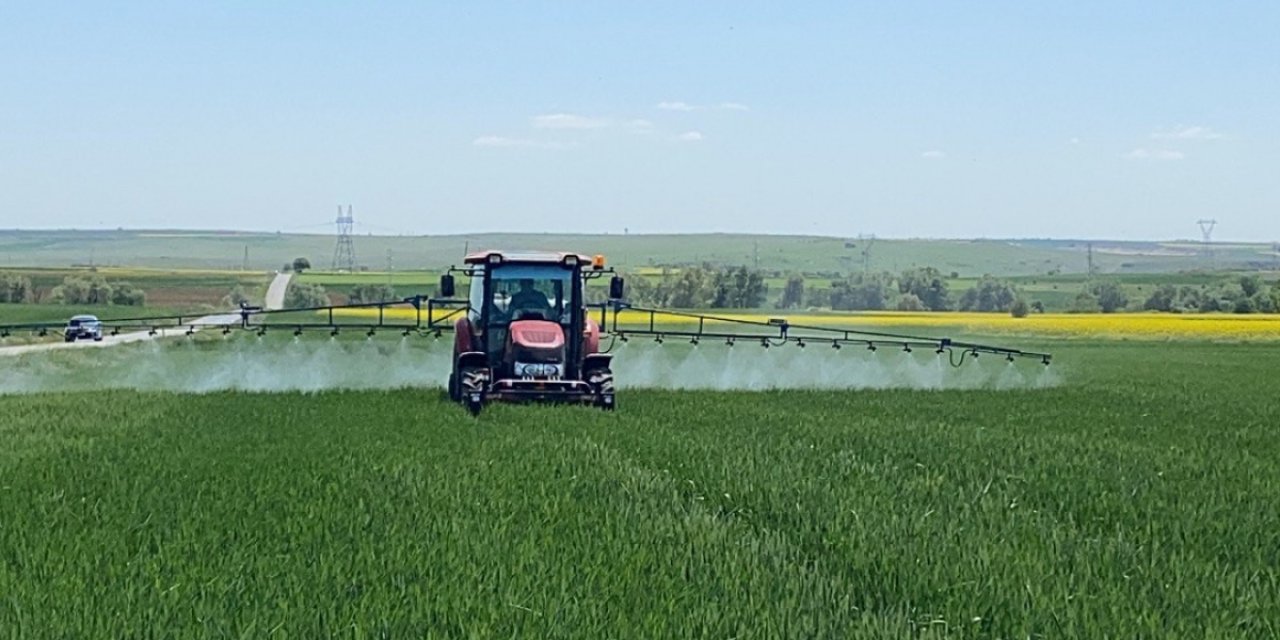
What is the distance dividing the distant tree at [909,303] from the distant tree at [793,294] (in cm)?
503

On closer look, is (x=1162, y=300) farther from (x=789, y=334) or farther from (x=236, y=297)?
(x=236, y=297)

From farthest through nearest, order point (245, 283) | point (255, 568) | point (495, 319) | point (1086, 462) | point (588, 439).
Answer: point (245, 283) → point (495, 319) → point (588, 439) → point (1086, 462) → point (255, 568)

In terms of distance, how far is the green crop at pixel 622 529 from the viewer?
6.97 meters

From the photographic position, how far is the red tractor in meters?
20.9

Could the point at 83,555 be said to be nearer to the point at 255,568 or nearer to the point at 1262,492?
the point at 255,568

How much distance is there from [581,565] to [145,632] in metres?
2.67

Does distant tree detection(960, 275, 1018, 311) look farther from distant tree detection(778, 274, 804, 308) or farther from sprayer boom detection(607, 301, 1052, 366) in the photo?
sprayer boom detection(607, 301, 1052, 366)

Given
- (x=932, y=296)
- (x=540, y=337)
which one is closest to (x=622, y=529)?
(x=540, y=337)

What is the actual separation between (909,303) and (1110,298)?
1281 cm

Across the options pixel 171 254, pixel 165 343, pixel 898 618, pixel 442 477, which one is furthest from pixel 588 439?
pixel 171 254

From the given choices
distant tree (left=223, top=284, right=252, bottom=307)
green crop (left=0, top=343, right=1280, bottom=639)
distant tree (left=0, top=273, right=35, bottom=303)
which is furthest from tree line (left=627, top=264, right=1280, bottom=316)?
green crop (left=0, top=343, right=1280, bottom=639)

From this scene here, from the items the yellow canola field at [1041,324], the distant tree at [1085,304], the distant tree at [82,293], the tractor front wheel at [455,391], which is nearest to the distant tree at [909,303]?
the distant tree at [1085,304]

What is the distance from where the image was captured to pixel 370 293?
229 feet

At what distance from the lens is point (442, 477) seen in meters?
12.1
